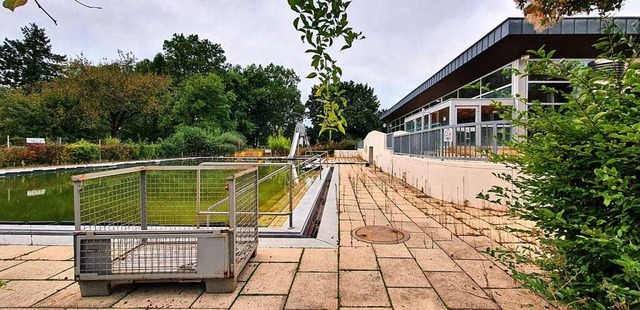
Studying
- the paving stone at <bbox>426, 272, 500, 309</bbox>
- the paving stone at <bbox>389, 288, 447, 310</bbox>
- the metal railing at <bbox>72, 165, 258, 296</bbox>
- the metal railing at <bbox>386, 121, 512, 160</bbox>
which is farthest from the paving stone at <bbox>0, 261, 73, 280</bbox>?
the metal railing at <bbox>386, 121, 512, 160</bbox>

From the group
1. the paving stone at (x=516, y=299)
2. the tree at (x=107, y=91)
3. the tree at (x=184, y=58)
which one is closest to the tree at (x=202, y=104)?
the tree at (x=107, y=91)

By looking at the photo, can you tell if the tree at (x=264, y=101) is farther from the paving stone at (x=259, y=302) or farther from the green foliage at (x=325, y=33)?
the green foliage at (x=325, y=33)

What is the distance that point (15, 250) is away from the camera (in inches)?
116

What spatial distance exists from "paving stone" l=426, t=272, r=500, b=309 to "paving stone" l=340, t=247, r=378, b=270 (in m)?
0.49

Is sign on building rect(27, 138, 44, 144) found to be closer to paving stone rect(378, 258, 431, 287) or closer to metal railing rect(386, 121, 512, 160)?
metal railing rect(386, 121, 512, 160)

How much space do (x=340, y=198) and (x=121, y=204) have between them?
4.00m

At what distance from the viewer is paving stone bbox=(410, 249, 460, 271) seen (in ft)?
8.42

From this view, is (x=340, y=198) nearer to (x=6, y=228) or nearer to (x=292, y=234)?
(x=292, y=234)

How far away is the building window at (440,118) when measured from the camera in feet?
43.0

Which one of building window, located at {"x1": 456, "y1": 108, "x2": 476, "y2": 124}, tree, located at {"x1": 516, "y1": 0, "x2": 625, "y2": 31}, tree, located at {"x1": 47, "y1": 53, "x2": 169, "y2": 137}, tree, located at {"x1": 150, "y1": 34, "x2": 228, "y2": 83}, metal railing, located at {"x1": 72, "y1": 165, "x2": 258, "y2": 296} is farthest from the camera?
tree, located at {"x1": 150, "y1": 34, "x2": 228, "y2": 83}

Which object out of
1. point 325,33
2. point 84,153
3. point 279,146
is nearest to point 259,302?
point 325,33

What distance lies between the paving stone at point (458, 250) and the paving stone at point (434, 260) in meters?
0.09

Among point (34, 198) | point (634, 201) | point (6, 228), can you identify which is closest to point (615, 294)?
point (634, 201)

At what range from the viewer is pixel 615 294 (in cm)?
119
